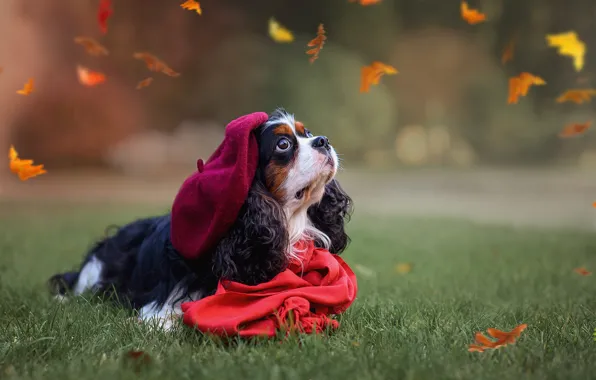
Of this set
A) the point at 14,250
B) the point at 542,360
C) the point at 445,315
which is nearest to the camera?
the point at 542,360

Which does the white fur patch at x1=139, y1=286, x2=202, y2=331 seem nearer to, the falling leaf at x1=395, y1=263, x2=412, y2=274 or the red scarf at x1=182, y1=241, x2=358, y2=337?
the red scarf at x1=182, y1=241, x2=358, y2=337

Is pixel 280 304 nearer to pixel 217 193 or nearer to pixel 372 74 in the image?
pixel 217 193

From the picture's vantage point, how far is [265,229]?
10.2 feet

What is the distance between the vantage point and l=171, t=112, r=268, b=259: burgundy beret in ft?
10.1

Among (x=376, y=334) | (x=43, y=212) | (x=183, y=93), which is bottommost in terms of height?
(x=43, y=212)

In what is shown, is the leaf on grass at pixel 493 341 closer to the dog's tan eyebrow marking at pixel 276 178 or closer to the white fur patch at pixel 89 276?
the dog's tan eyebrow marking at pixel 276 178

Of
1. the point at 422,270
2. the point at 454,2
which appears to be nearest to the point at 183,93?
the point at 454,2

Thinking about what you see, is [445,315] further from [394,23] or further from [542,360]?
[394,23]

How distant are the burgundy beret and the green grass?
483 mm

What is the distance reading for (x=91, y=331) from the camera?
10.6ft

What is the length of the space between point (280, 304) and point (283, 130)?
87 cm

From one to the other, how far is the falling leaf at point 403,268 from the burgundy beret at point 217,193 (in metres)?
3.29

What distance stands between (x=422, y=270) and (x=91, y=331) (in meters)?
3.75

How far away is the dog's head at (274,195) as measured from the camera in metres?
3.15
